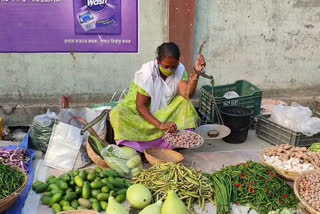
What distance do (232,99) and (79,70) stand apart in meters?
2.13

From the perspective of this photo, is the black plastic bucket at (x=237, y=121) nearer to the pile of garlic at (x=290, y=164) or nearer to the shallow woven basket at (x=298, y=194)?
the pile of garlic at (x=290, y=164)

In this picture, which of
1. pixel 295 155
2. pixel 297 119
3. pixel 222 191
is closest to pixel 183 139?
pixel 222 191

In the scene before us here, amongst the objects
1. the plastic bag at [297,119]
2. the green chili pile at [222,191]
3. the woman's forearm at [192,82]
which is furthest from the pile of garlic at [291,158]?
the woman's forearm at [192,82]

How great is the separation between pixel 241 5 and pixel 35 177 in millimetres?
3544

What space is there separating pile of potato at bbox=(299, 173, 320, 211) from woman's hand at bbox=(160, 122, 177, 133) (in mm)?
1318

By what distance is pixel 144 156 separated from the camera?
4102 mm

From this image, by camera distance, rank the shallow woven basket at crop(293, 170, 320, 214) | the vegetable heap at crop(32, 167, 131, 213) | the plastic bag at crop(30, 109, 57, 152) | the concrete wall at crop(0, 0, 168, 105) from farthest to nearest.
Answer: the concrete wall at crop(0, 0, 168, 105), the plastic bag at crop(30, 109, 57, 152), the vegetable heap at crop(32, 167, 131, 213), the shallow woven basket at crop(293, 170, 320, 214)

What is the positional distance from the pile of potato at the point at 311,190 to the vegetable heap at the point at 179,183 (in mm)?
777

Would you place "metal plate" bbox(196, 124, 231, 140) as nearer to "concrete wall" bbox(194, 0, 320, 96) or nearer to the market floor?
the market floor

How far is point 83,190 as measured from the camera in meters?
3.16

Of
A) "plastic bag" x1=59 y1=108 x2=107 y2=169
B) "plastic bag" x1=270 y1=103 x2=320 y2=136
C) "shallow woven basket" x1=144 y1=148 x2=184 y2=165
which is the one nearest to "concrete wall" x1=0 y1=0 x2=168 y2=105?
"plastic bag" x1=59 y1=108 x2=107 y2=169

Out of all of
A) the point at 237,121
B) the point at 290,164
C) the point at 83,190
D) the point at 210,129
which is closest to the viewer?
the point at 83,190

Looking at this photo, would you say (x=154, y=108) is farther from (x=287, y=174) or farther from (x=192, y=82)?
(x=287, y=174)

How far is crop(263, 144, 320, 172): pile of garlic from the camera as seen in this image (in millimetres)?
3500
